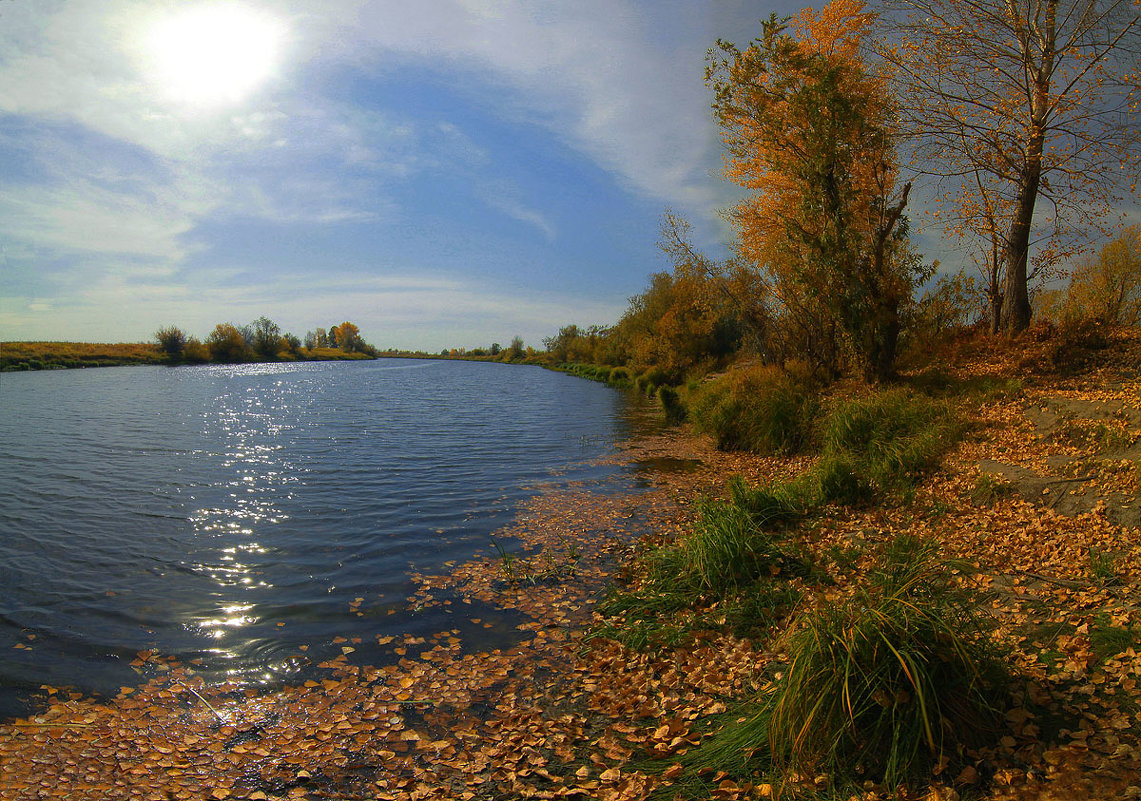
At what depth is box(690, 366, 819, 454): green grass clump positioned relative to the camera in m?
17.4

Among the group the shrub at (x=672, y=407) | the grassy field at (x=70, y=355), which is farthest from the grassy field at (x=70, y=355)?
the shrub at (x=672, y=407)

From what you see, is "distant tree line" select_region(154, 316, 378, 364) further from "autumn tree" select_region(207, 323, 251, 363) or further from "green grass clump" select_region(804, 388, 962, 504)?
"green grass clump" select_region(804, 388, 962, 504)

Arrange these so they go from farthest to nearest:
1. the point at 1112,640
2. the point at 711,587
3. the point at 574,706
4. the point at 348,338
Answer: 1. the point at 348,338
2. the point at 711,587
3. the point at 574,706
4. the point at 1112,640

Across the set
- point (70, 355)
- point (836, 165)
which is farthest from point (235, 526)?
point (70, 355)

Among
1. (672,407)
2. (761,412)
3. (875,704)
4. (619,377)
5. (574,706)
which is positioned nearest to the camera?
(875,704)

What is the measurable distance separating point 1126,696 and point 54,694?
414 inches

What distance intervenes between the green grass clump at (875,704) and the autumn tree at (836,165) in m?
14.6

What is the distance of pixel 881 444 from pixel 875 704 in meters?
9.53

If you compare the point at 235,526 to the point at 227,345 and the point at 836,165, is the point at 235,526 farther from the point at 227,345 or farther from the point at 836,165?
the point at 227,345

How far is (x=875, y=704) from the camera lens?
454 cm

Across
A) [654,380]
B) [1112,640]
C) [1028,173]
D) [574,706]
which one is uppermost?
[1028,173]

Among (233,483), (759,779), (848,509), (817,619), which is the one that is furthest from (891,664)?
(233,483)

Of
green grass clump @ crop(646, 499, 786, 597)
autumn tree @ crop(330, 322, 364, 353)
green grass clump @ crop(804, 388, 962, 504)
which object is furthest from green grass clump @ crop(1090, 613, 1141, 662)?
autumn tree @ crop(330, 322, 364, 353)

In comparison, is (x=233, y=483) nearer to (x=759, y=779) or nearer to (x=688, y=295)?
(x=759, y=779)
